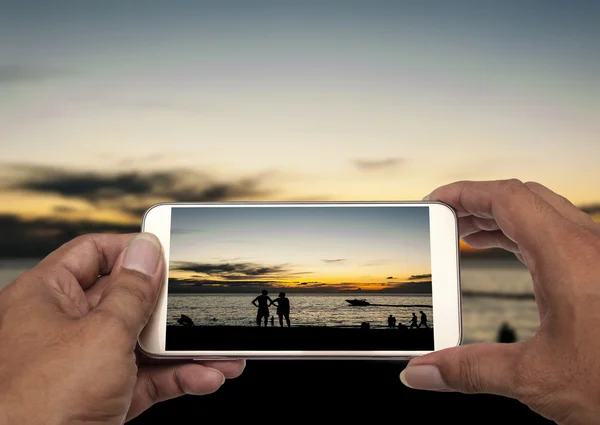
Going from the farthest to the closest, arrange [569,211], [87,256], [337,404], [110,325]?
[337,404] < [87,256] < [569,211] < [110,325]

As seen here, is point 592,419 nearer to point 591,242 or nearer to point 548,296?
point 548,296

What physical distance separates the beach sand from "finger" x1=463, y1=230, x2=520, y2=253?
0.69 m

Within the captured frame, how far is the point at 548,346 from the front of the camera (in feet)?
4.94

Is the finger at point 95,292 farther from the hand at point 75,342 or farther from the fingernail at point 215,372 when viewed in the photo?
the fingernail at point 215,372

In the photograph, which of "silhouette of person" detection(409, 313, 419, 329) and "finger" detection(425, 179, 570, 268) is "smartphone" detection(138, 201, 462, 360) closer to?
"silhouette of person" detection(409, 313, 419, 329)

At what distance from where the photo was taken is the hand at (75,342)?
151cm

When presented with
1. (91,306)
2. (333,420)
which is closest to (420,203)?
(91,306)

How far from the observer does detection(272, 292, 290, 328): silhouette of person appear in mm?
1951

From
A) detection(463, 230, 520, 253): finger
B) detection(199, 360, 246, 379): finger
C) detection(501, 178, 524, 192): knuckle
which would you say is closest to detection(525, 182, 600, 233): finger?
detection(501, 178, 524, 192): knuckle

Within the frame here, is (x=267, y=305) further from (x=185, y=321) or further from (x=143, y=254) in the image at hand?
(x=143, y=254)

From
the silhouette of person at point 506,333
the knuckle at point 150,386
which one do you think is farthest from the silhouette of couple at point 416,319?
the silhouette of person at point 506,333

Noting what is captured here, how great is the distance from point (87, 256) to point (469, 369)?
4.88 feet

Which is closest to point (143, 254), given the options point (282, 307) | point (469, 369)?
point (282, 307)

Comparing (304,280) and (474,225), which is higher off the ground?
(474,225)
